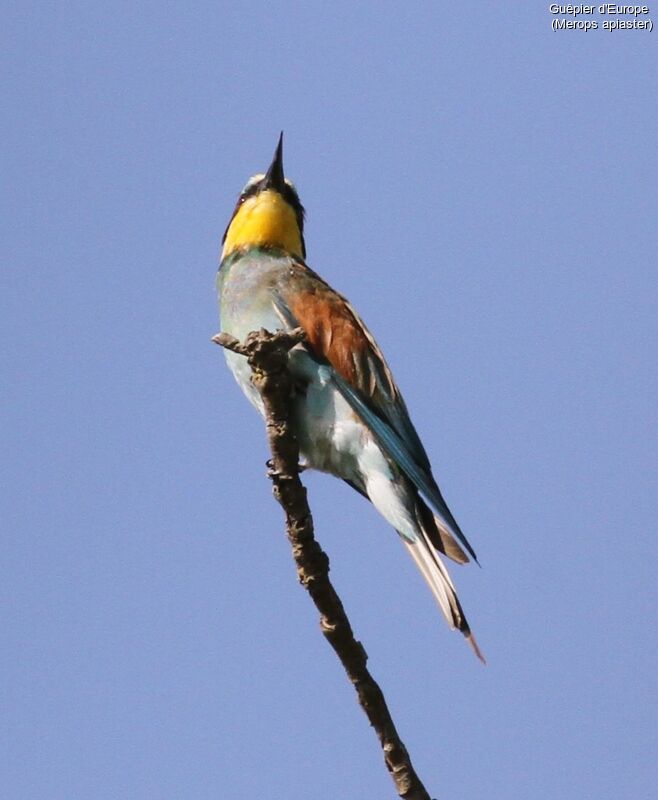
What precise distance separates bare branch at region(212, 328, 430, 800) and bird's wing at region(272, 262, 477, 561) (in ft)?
2.89

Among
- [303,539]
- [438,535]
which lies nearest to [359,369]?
[438,535]

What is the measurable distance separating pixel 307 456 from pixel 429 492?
0.54 meters

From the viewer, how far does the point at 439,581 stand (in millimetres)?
4016

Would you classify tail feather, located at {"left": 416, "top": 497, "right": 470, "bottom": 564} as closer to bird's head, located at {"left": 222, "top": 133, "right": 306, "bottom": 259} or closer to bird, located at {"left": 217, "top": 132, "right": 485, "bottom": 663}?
bird, located at {"left": 217, "top": 132, "right": 485, "bottom": 663}

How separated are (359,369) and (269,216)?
1.50 meters

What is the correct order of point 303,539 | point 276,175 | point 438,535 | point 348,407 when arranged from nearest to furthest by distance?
point 303,539 < point 438,535 < point 348,407 < point 276,175

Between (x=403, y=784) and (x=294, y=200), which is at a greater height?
(x=294, y=200)

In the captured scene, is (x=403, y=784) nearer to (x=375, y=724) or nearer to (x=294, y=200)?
(x=375, y=724)

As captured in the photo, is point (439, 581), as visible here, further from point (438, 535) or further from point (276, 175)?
→ point (276, 175)

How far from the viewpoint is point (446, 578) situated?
4020 mm

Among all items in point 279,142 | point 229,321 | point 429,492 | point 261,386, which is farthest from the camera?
point 279,142

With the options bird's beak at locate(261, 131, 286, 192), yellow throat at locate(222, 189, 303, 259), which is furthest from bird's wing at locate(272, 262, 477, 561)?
bird's beak at locate(261, 131, 286, 192)

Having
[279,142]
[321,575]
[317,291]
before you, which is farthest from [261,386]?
[279,142]

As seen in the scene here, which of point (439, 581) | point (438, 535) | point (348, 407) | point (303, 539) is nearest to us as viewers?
point (303, 539)
